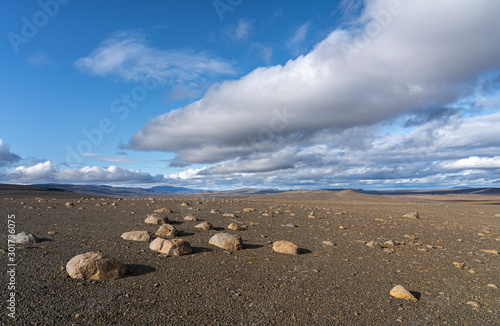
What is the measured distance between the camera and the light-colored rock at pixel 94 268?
5625 millimetres

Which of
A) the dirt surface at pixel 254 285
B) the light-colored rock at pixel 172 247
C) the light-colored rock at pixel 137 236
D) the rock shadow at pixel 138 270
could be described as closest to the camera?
the dirt surface at pixel 254 285

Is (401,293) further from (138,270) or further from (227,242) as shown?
(138,270)

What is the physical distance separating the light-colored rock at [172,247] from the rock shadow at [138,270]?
3.34 ft

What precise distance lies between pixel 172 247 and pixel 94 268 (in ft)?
7.31

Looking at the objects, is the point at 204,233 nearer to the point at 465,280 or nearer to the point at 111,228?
the point at 111,228

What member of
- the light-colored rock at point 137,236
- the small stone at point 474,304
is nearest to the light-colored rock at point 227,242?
the light-colored rock at point 137,236

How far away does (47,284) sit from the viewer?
5.31 meters

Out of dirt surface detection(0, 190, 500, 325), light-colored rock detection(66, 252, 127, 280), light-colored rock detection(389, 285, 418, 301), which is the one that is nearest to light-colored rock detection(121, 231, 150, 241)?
dirt surface detection(0, 190, 500, 325)

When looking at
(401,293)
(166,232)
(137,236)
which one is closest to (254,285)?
(401,293)

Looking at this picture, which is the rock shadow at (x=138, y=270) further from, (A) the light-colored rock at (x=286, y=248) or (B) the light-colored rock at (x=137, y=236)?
(A) the light-colored rock at (x=286, y=248)

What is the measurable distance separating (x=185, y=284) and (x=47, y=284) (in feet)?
8.40

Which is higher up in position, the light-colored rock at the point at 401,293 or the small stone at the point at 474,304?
the light-colored rock at the point at 401,293

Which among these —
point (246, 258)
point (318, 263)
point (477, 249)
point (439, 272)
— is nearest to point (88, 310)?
point (246, 258)

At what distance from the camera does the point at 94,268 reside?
5.67 meters
